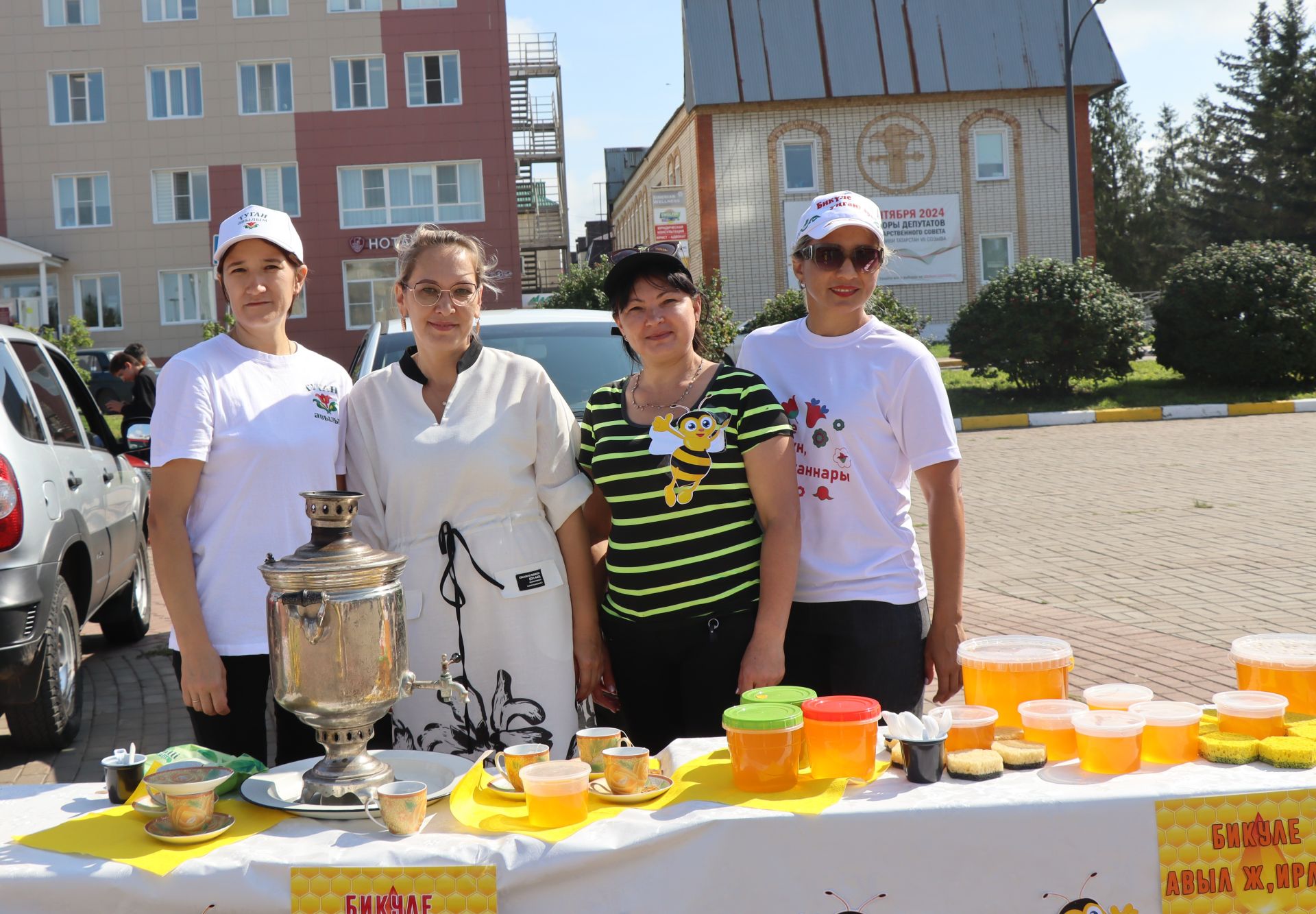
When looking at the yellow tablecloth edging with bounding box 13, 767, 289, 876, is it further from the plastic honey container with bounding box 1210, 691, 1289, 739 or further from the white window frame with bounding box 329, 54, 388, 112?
the white window frame with bounding box 329, 54, 388, 112

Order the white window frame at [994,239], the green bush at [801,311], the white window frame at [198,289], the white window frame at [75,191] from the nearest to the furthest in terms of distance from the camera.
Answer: the green bush at [801,311]
the white window frame at [994,239]
the white window frame at [75,191]
the white window frame at [198,289]

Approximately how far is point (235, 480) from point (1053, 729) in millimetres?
1984

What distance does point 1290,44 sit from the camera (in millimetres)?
51250

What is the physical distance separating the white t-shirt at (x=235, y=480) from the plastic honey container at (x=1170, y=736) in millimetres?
1990

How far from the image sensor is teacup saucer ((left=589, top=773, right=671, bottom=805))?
87.6 inches

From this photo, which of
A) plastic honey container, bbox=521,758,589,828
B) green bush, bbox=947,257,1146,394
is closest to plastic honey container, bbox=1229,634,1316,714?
plastic honey container, bbox=521,758,589,828

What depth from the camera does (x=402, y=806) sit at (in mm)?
2121

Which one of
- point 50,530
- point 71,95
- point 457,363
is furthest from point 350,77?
point 457,363

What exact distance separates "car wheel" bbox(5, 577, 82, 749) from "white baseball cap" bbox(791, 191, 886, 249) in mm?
3832

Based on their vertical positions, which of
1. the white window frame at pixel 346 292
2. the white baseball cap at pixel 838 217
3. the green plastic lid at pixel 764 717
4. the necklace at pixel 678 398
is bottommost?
the green plastic lid at pixel 764 717

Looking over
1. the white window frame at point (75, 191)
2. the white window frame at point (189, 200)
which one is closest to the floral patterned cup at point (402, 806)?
the white window frame at point (189, 200)

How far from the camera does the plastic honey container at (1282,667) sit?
2.62 meters

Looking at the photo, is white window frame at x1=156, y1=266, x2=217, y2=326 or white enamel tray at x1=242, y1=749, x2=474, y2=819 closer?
white enamel tray at x1=242, y1=749, x2=474, y2=819

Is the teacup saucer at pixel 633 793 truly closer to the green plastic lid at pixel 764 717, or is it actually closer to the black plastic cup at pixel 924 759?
the green plastic lid at pixel 764 717
